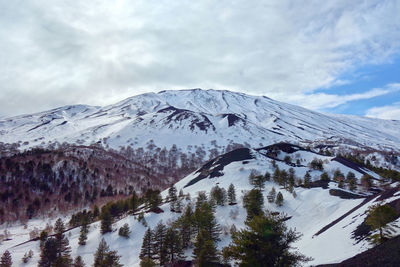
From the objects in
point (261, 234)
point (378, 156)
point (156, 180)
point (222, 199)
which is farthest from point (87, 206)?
point (378, 156)

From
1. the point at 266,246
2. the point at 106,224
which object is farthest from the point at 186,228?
the point at 266,246

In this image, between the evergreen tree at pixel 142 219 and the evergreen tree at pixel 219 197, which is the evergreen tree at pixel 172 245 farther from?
the evergreen tree at pixel 219 197

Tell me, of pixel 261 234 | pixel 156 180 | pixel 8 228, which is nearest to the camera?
pixel 261 234

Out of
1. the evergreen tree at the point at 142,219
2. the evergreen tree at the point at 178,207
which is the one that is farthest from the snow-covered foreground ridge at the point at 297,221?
the evergreen tree at the point at 178,207

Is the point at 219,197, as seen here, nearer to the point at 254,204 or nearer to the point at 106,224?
the point at 254,204

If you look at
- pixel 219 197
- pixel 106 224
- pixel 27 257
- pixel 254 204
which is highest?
pixel 219 197

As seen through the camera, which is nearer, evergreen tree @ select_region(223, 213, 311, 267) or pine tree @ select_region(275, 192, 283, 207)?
evergreen tree @ select_region(223, 213, 311, 267)

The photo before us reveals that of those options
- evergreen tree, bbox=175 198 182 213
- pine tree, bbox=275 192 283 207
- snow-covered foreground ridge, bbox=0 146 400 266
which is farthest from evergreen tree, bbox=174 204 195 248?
pine tree, bbox=275 192 283 207

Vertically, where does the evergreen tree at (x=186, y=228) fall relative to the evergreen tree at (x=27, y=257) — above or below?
above

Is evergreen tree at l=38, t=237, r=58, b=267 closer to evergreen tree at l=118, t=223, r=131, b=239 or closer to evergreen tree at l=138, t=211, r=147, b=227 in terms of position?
evergreen tree at l=118, t=223, r=131, b=239

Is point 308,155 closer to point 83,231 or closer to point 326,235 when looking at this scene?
point 326,235

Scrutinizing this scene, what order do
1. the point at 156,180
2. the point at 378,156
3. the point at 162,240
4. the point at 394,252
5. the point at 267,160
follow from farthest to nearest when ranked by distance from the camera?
the point at 378,156, the point at 156,180, the point at 267,160, the point at 162,240, the point at 394,252

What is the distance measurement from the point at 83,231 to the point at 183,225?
2474cm

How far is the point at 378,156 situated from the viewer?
531 ft
